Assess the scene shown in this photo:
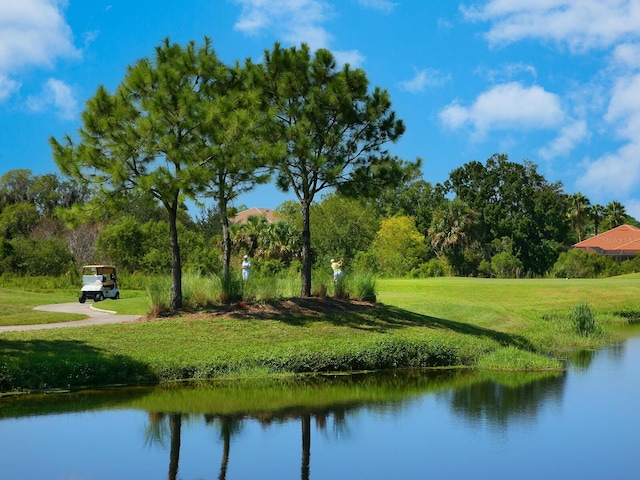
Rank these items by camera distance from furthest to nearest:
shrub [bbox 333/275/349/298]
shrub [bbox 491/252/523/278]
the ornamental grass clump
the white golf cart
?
shrub [bbox 491/252/523/278], the white golf cart, the ornamental grass clump, shrub [bbox 333/275/349/298]

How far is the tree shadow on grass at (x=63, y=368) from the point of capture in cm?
1669

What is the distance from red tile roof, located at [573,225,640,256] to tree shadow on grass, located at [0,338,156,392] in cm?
7201

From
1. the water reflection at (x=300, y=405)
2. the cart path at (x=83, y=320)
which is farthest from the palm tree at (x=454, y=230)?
the water reflection at (x=300, y=405)

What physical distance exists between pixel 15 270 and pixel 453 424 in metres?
47.0

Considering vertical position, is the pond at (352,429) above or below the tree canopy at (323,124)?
below

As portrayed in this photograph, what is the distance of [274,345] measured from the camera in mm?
21016

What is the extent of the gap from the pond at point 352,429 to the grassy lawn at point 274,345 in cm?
102

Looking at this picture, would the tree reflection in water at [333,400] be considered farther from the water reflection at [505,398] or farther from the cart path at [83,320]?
the cart path at [83,320]

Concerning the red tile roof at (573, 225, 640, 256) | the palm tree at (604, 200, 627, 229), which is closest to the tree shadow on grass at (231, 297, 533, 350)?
the red tile roof at (573, 225, 640, 256)

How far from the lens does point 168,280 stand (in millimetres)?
26188

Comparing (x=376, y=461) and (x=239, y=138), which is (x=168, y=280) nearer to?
(x=239, y=138)

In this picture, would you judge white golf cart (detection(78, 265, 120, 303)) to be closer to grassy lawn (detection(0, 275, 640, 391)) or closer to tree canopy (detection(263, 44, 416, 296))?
grassy lawn (detection(0, 275, 640, 391))

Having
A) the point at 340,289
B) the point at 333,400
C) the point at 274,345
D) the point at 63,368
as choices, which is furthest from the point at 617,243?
the point at 63,368

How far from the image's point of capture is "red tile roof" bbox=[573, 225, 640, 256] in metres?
82.2
